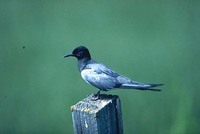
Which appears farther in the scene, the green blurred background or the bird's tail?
the green blurred background

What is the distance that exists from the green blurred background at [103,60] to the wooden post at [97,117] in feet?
9.16

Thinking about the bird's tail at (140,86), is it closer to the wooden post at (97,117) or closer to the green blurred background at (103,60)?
the wooden post at (97,117)

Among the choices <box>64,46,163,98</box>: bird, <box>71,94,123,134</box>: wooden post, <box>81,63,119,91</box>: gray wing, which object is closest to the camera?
<box>71,94,123,134</box>: wooden post

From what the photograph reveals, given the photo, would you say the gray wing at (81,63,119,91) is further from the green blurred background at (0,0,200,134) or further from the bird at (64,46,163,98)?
the green blurred background at (0,0,200,134)

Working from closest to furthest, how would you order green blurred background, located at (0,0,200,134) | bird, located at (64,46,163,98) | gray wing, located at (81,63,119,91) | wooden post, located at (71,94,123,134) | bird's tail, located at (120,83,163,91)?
wooden post, located at (71,94,123,134) < bird's tail, located at (120,83,163,91) < bird, located at (64,46,163,98) < gray wing, located at (81,63,119,91) < green blurred background, located at (0,0,200,134)

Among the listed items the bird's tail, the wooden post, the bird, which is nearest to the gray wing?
the bird

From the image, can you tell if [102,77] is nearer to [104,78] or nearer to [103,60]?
[104,78]

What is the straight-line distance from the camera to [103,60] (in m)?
5.91

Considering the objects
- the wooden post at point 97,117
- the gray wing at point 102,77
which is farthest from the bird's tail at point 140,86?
the wooden post at point 97,117

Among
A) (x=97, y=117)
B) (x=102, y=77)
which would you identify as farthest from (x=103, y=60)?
(x=97, y=117)

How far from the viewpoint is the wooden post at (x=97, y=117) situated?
6.77ft

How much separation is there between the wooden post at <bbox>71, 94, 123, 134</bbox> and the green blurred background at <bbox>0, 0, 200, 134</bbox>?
9.16 feet

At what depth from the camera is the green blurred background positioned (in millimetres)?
5109

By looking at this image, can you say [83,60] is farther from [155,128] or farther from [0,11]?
[0,11]
